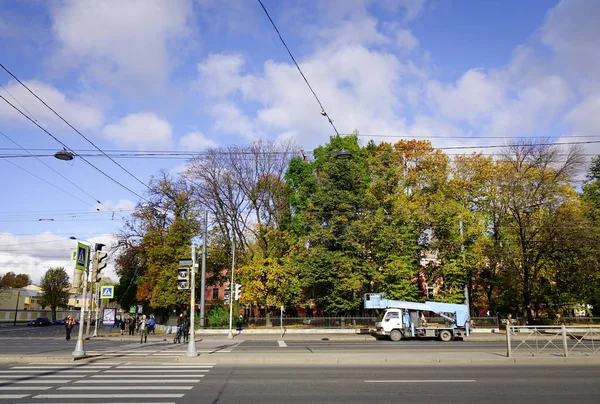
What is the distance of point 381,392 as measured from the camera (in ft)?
35.7

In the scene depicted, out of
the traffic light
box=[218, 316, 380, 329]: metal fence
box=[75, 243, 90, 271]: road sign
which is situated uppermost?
box=[75, 243, 90, 271]: road sign

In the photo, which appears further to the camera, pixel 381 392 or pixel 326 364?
pixel 326 364

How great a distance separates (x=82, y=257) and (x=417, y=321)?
23.4 metres

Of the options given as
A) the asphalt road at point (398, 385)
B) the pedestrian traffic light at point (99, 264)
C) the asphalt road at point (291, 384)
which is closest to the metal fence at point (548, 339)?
the asphalt road at point (291, 384)

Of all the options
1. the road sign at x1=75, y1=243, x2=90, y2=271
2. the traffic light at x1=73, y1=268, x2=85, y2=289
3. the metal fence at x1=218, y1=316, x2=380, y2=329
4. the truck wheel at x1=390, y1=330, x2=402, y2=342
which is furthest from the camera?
the metal fence at x1=218, y1=316, x2=380, y2=329

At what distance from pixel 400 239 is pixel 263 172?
15.9 meters

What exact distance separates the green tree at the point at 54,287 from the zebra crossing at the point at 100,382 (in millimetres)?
88707

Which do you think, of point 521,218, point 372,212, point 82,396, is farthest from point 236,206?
point 82,396

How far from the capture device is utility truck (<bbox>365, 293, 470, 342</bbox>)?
104 ft

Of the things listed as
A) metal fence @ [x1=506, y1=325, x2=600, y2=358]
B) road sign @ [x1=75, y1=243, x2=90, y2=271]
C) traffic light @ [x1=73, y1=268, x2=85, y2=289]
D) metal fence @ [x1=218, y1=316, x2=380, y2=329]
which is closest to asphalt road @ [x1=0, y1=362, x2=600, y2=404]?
metal fence @ [x1=506, y1=325, x2=600, y2=358]

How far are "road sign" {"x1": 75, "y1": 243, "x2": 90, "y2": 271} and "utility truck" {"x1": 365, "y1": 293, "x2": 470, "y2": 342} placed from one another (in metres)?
21.0

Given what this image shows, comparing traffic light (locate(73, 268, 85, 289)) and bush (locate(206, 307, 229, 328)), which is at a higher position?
traffic light (locate(73, 268, 85, 289))

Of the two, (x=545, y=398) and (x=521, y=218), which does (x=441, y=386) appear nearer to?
(x=545, y=398)

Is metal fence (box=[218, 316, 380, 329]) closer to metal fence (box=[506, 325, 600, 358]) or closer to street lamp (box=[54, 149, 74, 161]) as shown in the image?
metal fence (box=[506, 325, 600, 358])
